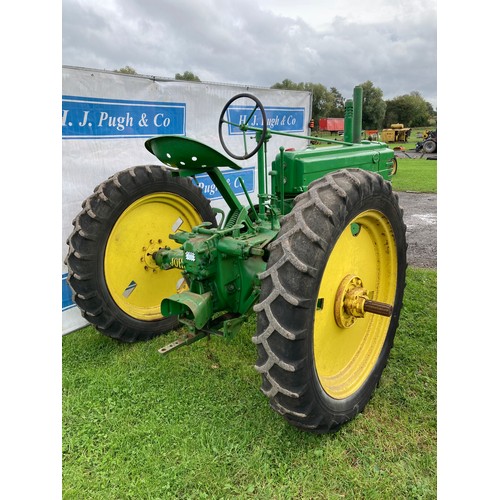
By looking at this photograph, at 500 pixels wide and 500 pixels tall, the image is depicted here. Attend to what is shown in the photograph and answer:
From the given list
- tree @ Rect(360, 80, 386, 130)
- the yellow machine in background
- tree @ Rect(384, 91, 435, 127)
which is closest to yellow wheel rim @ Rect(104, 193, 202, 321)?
the yellow machine in background

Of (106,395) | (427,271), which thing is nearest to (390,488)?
(106,395)

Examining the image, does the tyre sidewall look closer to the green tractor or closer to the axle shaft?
the green tractor

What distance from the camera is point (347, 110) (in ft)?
14.1

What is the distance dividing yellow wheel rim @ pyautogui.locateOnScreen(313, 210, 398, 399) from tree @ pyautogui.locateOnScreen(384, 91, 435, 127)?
161ft

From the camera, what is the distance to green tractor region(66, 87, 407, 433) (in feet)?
6.32

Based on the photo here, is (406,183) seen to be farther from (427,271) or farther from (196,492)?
(196,492)

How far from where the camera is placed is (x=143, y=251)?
337cm

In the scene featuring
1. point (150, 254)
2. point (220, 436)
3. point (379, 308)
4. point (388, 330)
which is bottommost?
point (220, 436)

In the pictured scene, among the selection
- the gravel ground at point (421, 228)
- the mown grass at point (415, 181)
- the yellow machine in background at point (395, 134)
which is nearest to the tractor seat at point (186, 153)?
A: the gravel ground at point (421, 228)

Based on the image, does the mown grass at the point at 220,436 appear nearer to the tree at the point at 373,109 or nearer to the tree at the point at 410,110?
the tree at the point at 373,109

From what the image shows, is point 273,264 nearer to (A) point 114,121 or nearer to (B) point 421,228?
(A) point 114,121

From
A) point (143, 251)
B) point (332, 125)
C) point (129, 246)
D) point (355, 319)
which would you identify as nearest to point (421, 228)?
point (355, 319)

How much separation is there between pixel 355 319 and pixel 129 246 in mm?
1769

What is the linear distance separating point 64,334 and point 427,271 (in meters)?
3.78
